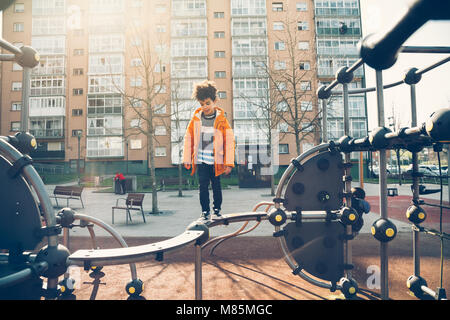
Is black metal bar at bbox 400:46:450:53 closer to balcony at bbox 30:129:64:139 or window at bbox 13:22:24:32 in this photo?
balcony at bbox 30:129:64:139

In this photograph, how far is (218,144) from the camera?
3785 mm

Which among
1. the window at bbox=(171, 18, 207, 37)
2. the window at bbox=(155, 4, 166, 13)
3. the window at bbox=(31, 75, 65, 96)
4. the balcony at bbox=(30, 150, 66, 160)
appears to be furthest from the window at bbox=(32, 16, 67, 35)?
the balcony at bbox=(30, 150, 66, 160)

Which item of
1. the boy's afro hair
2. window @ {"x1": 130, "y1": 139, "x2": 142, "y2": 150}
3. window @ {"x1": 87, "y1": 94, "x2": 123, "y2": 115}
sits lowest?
the boy's afro hair

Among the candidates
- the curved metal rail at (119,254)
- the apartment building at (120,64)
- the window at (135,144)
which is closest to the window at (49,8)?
the apartment building at (120,64)

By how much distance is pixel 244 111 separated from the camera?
33.0 metres

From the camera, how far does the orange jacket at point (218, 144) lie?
3781 millimetres

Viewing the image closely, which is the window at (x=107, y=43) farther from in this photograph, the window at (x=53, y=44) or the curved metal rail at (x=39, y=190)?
the curved metal rail at (x=39, y=190)

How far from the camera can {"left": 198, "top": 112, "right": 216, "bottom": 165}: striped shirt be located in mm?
3844

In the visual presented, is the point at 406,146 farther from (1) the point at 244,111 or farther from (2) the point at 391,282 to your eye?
(1) the point at 244,111

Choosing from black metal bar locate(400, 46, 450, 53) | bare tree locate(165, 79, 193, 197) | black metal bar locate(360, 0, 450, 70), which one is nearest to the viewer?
black metal bar locate(360, 0, 450, 70)

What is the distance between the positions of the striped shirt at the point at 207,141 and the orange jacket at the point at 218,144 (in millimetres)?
63

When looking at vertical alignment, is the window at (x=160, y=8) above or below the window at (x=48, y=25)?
above

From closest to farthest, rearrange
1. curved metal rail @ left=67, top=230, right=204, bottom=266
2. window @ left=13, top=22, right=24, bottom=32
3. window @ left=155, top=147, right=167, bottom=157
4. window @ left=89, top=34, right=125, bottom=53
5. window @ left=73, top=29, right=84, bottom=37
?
curved metal rail @ left=67, top=230, right=204, bottom=266 < window @ left=155, top=147, right=167, bottom=157 < window @ left=89, top=34, right=125, bottom=53 < window @ left=73, top=29, right=84, bottom=37 < window @ left=13, top=22, right=24, bottom=32
